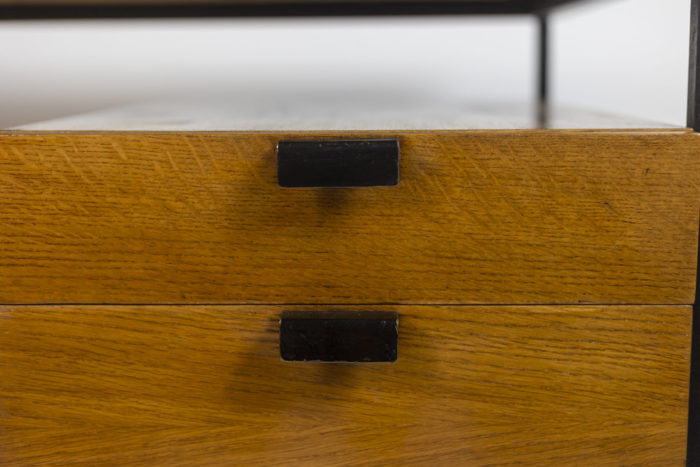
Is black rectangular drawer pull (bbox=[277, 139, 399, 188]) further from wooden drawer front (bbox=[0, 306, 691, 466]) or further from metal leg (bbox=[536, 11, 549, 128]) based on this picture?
metal leg (bbox=[536, 11, 549, 128])

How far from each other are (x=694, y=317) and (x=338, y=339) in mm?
251

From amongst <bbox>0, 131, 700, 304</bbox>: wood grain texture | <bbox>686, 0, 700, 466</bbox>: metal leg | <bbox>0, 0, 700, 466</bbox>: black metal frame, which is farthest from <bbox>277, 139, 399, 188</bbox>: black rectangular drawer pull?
<bbox>0, 0, 700, 466</bbox>: black metal frame

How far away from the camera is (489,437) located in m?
0.50

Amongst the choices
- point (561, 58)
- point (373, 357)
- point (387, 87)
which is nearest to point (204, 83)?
point (387, 87)

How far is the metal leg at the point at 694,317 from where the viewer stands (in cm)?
47

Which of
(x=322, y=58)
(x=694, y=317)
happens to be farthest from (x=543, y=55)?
(x=694, y=317)

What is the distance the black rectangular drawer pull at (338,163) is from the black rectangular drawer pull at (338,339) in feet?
0.32

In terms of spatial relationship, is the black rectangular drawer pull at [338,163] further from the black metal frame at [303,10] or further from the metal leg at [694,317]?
the black metal frame at [303,10]

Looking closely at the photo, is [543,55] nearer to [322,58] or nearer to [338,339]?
[322,58]

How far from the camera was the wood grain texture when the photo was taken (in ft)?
1.49

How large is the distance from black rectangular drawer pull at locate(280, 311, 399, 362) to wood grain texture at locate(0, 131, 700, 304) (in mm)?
18

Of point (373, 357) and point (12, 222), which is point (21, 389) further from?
point (373, 357)

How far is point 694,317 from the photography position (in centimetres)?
48

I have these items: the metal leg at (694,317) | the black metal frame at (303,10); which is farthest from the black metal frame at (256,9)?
the metal leg at (694,317)
